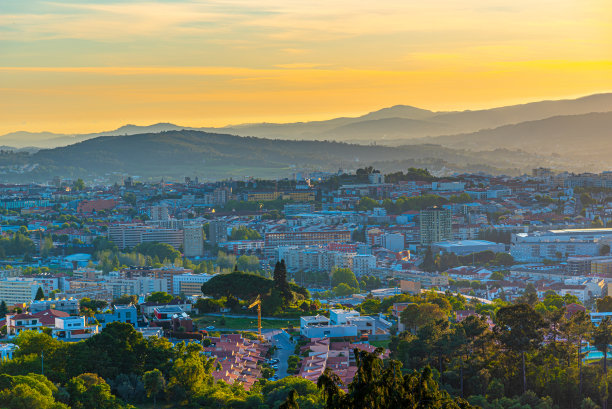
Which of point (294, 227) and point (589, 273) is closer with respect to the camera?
point (589, 273)

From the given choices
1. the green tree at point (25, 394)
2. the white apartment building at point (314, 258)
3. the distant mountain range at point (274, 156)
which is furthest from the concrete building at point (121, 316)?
the distant mountain range at point (274, 156)

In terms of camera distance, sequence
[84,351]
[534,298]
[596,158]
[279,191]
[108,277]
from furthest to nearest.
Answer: [596,158] → [279,191] → [108,277] → [534,298] → [84,351]

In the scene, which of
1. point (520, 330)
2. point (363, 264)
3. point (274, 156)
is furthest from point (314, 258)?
point (274, 156)

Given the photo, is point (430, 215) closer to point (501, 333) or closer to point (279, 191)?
point (279, 191)

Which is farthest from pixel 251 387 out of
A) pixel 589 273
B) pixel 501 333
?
pixel 589 273

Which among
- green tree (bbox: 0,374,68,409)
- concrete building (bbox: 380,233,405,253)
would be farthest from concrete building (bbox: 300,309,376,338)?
concrete building (bbox: 380,233,405,253)

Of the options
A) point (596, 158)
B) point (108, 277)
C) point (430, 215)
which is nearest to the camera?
point (108, 277)
